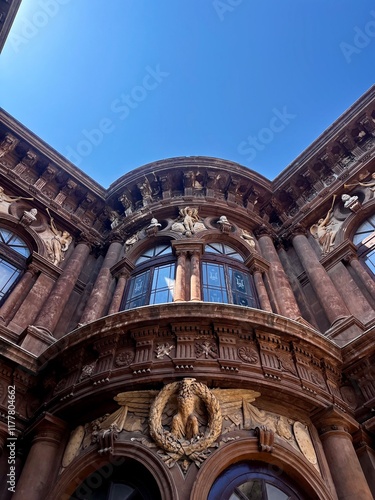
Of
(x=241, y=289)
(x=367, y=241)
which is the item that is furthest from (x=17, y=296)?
(x=367, y=241)

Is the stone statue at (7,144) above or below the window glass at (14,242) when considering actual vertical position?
above

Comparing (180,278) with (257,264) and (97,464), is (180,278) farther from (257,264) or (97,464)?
(97,464)

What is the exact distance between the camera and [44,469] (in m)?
6.17

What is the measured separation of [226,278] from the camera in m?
10.3

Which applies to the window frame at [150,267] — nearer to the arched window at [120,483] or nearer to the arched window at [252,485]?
the arched window at [120,483]

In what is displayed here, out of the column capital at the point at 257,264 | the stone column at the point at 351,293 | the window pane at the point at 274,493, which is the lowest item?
the window pane at the point at 274,493

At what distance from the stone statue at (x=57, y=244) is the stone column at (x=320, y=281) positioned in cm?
729

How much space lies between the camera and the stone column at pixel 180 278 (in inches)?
361

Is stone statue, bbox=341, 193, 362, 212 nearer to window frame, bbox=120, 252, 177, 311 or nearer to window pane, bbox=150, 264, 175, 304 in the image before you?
window frame, bbox=120, 252, 177, 311

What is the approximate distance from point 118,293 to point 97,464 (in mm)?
4880

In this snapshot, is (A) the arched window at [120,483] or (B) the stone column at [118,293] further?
(B) the stone column at [118,293]

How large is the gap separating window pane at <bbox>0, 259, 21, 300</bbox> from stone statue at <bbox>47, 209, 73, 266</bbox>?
1.21 metres

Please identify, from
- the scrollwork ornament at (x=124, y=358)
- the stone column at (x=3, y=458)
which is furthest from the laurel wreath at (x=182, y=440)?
the stone column at (x=3, y=458)

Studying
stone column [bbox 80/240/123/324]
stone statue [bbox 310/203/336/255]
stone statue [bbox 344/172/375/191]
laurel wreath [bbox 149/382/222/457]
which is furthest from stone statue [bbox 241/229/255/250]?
laurel wreath [bbox 149/382/222/457]
